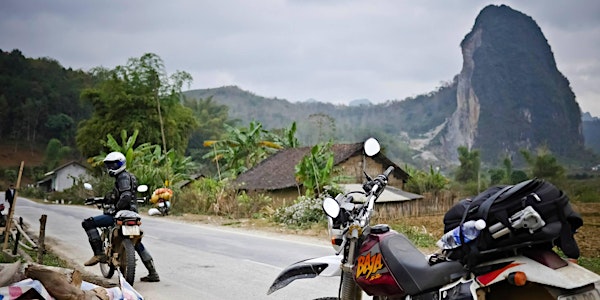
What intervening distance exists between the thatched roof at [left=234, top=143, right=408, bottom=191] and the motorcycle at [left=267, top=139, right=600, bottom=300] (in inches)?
895

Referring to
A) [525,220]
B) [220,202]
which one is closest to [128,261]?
[525,220]

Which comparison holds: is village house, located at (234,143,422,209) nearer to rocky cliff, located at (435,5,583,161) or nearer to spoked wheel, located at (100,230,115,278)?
spoked wheel, located at (100,230,115,278)

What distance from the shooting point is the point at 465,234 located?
10.6 ft

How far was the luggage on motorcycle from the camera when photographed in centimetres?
294

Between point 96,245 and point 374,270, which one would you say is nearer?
point 374,270

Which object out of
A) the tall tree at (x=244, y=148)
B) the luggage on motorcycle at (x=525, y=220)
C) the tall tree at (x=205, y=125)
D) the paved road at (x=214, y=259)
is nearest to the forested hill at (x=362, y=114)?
the tall tree at (x=205, y=125)

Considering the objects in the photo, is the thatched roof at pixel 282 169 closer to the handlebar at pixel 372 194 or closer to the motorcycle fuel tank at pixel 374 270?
the handlebar at pixel 372 194

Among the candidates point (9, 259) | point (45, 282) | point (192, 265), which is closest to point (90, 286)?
point (45, 282)

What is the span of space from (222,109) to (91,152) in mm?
59972

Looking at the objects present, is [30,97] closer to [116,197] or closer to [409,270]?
[116,197]

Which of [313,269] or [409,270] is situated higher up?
[409,270]

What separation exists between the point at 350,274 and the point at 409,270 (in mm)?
529

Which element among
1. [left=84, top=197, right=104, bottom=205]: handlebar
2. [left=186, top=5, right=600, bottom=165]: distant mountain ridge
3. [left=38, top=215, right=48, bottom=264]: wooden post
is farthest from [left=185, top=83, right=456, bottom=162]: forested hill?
[left=84, top=197, right=104, bottom=205]: handlebar

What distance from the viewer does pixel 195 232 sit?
649 inches
